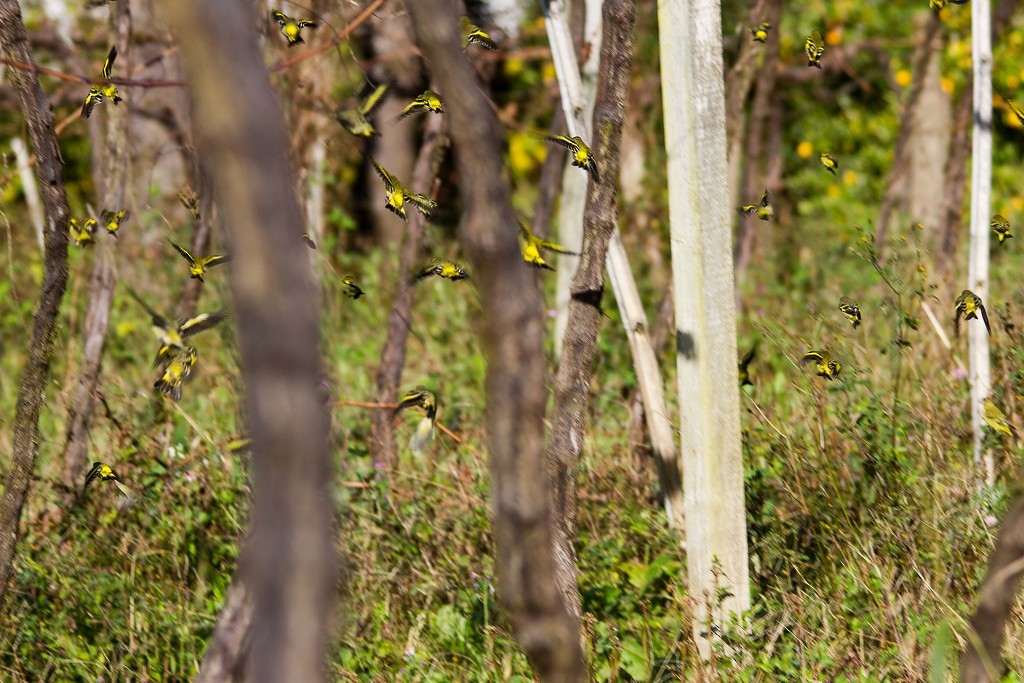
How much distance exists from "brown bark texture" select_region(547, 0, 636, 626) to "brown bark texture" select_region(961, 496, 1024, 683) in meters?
0.84

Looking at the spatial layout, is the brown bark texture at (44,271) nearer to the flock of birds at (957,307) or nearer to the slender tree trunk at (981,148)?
the flock of birds at (957,307)

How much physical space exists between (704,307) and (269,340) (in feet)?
5.19

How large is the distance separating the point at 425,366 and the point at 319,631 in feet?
13.2

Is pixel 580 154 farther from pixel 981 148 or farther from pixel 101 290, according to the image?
pixel 101 290

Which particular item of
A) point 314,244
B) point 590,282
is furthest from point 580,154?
point 314,244

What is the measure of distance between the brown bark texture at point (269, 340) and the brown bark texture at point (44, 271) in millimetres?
1397

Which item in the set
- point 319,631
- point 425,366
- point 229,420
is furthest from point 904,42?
point 319,631

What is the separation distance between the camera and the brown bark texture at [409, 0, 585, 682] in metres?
1.46

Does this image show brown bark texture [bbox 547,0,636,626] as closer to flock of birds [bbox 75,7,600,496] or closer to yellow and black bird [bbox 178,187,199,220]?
flock of birds [bbox 75,7,600,496]

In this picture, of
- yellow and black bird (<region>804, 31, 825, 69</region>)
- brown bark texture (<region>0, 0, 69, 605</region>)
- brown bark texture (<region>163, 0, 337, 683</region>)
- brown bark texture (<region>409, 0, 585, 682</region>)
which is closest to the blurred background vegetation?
brown bark texture (<region>0, 0, 69, 605</region>)

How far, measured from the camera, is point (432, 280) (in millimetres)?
5961

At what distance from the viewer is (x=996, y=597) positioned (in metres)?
1.68

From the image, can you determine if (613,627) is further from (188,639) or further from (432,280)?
(432,280)

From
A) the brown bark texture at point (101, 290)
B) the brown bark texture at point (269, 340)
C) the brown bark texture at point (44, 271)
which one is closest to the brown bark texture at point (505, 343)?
the brown bark texture at point (269, 340)
